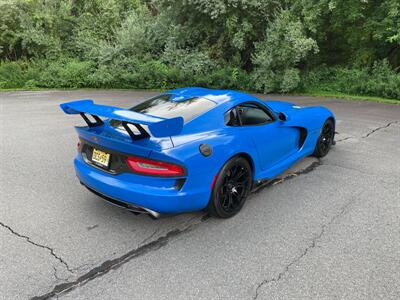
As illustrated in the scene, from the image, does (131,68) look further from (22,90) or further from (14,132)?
(14,132)

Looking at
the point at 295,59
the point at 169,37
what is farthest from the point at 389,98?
the point at 169,37

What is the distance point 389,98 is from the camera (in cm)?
1167

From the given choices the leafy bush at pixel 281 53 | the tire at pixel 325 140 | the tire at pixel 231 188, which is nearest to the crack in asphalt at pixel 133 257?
the tire at pixel 231 188

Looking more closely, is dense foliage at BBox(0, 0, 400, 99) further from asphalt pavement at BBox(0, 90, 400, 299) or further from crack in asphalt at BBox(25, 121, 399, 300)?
crack in asphalt at BBox(25, 121, 399, 300)

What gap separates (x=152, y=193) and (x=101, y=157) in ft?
2.36

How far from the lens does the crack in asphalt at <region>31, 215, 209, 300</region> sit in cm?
242

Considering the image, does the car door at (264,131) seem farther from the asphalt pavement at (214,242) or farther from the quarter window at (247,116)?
the asphalt pavement at (214,242)

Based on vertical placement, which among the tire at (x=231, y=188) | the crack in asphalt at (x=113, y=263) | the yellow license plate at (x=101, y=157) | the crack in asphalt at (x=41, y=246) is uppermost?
the yellow license plate at (x=101, y=157)

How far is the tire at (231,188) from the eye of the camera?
3219 mm

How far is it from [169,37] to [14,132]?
30.1 feet

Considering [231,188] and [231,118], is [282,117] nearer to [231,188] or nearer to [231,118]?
[231,118]

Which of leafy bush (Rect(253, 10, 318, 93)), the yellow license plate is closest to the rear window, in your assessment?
the yellow license plate

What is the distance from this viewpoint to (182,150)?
2.87 meters

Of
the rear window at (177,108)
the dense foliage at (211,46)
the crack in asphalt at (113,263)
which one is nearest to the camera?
the crack in asphalt at (113,263)
